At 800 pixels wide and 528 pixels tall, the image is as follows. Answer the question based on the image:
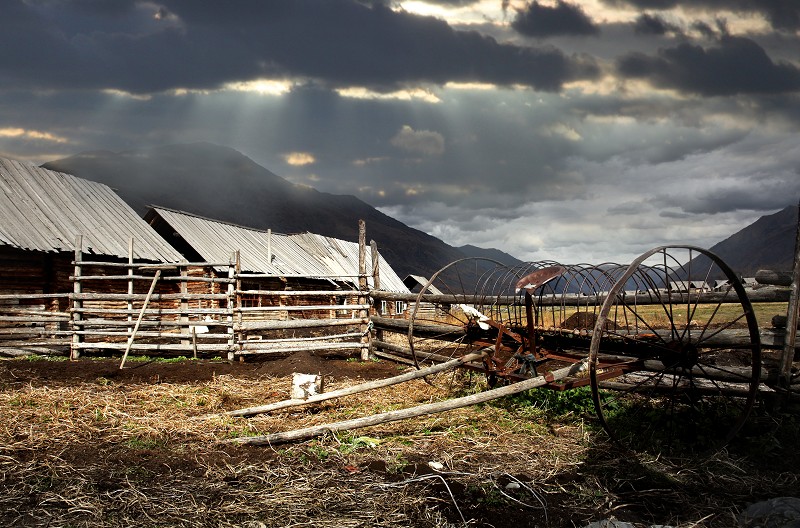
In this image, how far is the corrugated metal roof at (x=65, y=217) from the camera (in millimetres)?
16219

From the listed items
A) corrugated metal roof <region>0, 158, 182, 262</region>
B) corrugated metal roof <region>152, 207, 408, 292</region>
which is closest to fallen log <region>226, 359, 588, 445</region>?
corrugated metal roof <region>152, 207, 408, 292</region>

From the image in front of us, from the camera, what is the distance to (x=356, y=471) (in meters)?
4.56

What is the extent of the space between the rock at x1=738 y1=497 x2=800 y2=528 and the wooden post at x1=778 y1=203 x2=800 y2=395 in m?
3.25

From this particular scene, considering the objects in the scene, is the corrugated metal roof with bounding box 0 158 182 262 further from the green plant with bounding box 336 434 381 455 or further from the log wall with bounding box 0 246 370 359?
the green plant with bounding box 336 434 381 455

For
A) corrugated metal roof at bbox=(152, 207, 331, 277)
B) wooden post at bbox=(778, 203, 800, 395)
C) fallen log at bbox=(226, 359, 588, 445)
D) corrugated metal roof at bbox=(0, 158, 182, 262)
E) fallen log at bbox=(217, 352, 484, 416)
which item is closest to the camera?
fallen log at bbox=(226, 359, 588, 445)

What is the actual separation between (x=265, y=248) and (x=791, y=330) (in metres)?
23.5

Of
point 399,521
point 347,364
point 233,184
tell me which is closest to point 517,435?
point 399,521

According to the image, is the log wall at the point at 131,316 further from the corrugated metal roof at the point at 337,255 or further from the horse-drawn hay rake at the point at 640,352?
the corrugated metal roof at the point at 337,255

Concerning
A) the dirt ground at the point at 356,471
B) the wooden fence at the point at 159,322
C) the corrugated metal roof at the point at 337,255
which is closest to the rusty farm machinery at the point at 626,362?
the dirt ground at the point at 356,471

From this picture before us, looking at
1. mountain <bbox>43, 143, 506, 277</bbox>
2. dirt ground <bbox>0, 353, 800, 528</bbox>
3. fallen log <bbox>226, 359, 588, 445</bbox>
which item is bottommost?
dirt ground <bbox>0, 353, 800, 528</bbox>

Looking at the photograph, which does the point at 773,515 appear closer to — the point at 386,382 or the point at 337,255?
the point at 386,382

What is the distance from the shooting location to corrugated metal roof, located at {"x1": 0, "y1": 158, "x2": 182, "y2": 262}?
53.2ft

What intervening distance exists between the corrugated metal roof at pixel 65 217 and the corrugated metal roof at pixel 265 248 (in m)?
1.79

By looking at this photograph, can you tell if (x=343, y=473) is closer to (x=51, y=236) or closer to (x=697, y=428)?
(x=697, y=428)
